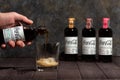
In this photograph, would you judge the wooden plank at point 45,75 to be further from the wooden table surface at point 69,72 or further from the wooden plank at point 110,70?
the wooden plank at point 110,70

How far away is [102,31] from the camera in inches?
71.1

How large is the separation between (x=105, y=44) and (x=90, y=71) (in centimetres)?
36

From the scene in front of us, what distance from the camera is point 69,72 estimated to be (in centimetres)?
141

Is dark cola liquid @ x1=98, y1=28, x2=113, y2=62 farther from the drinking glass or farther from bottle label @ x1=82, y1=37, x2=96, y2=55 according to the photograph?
the drinking glass

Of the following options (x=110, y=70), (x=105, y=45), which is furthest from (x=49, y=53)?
(x=105, y=45)

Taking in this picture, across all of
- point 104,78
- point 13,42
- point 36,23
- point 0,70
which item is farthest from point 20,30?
point 36,23

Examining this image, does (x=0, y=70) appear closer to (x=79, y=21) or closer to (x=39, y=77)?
(x=39, y=77)

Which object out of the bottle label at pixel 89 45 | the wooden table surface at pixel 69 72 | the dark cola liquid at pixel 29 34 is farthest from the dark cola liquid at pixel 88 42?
the dark cola liquid at pixel 29 34

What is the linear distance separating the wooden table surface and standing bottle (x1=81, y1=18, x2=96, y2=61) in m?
0.12

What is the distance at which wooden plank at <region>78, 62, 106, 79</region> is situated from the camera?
1.30 meters

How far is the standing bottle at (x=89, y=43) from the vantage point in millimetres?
1784

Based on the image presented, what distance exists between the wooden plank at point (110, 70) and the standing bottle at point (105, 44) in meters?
0.10

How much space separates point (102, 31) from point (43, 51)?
43 cm

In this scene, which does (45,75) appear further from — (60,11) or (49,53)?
(60,11)
